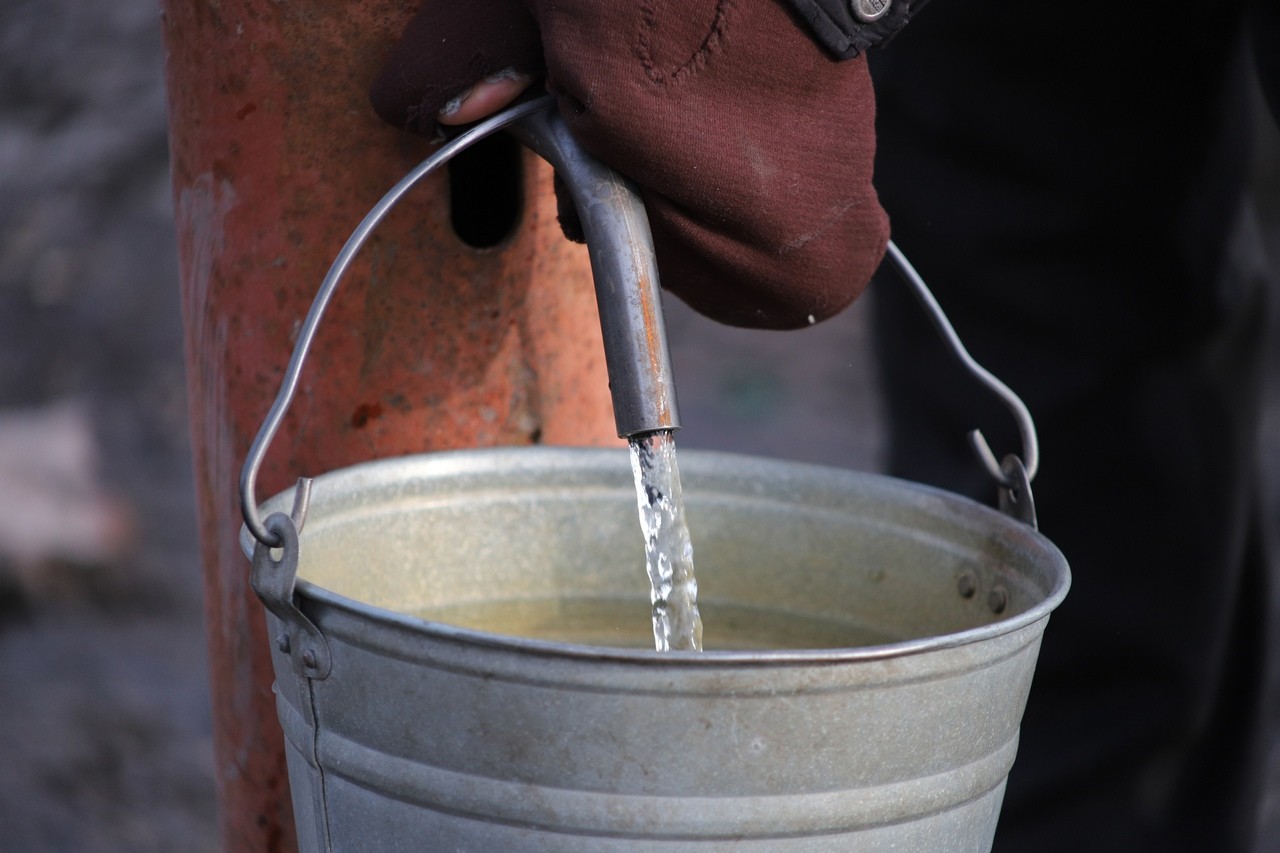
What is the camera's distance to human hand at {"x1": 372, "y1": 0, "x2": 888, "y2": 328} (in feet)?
2.63

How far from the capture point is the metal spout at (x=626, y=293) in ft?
2.76

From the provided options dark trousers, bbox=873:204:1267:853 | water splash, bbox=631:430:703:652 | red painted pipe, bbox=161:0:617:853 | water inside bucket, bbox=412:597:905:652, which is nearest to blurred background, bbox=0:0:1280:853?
red painted pipe, bbox=161:0:617:853

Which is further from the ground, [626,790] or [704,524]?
[626,790]

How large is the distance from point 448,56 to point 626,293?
0.19 m

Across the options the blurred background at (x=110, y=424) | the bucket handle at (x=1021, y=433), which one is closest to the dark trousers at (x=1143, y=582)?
the blurred background at (x=110, y=424)

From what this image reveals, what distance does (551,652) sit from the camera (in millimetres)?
710

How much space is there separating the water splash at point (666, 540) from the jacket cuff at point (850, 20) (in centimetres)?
24

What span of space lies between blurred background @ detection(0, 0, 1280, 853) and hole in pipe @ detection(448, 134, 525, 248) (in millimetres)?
262

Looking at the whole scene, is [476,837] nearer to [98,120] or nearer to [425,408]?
[425,408]

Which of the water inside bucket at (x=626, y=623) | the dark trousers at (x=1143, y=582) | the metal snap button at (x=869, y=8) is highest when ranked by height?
the metal snap button at (x=869, y=8)

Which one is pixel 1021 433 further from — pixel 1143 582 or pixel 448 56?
pixel 1143 582

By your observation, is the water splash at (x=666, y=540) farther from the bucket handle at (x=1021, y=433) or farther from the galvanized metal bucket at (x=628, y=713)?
the bucket handle at (x=1021, y=433)

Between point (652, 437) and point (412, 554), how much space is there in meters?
0.29

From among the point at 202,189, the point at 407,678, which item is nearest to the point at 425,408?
the point at 202,189
